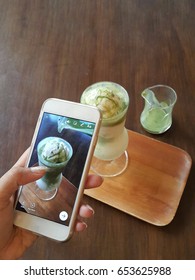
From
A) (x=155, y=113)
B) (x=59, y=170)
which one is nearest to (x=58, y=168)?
(x=59, y=170)

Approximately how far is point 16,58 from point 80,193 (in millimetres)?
407

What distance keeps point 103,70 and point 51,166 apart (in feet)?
0.99

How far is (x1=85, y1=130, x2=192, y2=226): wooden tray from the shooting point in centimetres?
52

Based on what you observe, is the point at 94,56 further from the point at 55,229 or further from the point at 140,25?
the point at 55,229

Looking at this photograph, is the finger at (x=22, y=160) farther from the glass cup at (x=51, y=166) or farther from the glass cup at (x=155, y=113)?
the glass cup at (x=155, y=113)

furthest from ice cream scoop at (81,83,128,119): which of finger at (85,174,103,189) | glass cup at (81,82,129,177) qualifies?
finger at (85,174,103,189)

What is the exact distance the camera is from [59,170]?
0.48 m

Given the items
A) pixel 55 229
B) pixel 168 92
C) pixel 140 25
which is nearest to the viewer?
A: pixel 55 229

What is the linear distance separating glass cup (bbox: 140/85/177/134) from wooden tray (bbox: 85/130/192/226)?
3 centimetres

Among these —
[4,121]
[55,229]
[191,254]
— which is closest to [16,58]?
[4,121]

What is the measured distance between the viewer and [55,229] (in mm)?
455

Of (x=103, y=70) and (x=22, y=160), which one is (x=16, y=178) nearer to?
(x=22, y=160)

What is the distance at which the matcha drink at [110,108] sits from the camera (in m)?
0.47

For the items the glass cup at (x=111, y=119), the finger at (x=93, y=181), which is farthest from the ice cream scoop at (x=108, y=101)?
the finger at (x=93, y=181)
